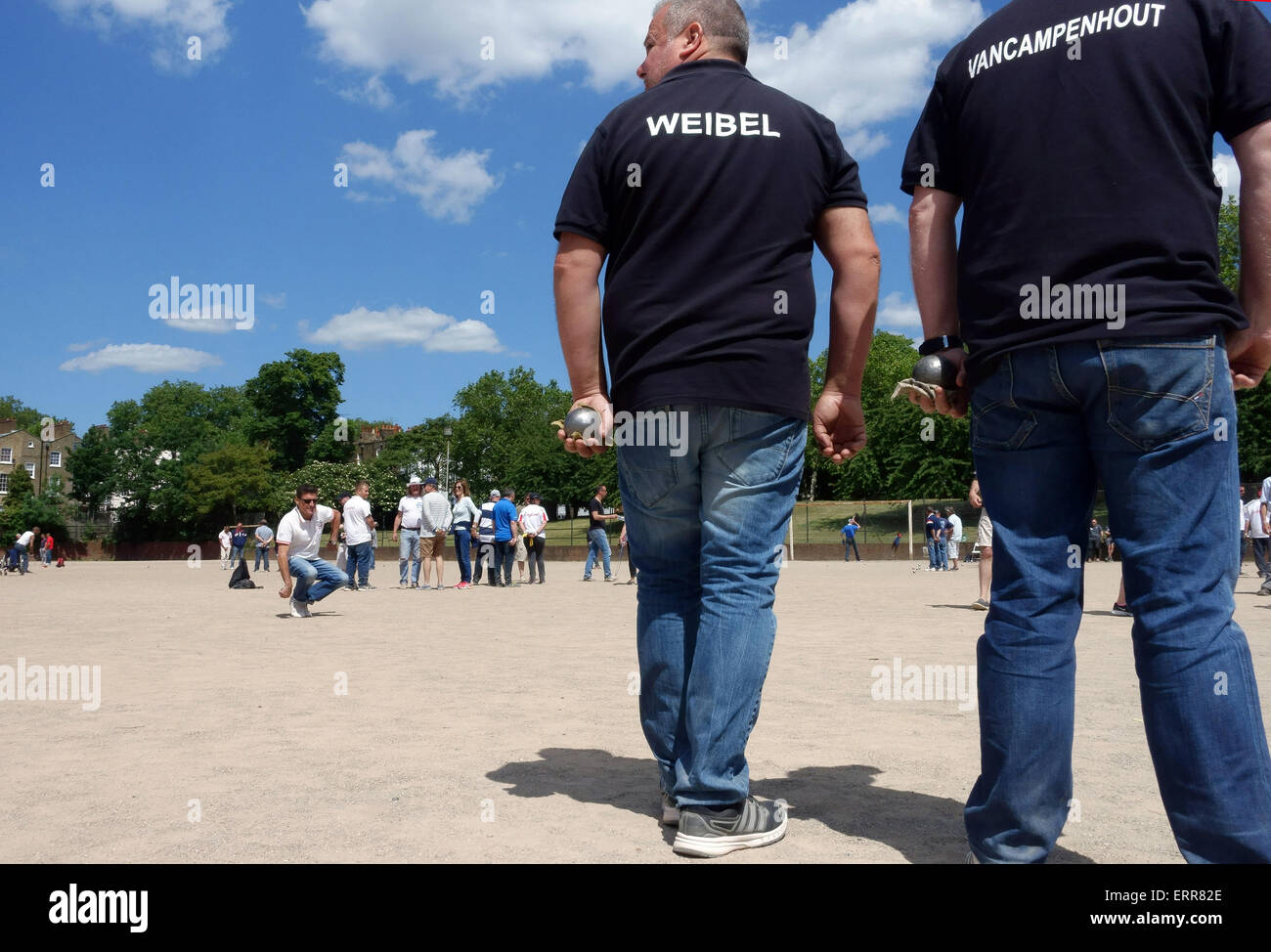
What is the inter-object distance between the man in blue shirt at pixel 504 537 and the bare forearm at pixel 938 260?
1737cm

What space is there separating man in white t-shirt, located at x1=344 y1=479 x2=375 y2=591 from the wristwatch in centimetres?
1564

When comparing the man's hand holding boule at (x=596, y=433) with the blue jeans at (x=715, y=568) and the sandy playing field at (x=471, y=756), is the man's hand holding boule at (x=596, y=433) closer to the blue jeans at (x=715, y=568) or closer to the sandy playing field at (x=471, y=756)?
the blue jeans at (x=715, y=568)

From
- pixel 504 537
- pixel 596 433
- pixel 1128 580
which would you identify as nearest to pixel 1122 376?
pixel 1128 580

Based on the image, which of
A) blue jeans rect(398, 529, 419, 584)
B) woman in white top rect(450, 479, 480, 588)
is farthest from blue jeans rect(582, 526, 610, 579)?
blue jeans rect(398, 529, 419, 584)

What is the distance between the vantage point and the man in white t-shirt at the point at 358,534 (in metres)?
17.9

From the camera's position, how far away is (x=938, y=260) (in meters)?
2.97

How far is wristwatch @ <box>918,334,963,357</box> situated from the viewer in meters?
2.94

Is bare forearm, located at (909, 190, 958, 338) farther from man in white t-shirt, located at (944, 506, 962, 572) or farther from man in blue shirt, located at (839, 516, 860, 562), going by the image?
man in blue shirt, located at (839, 516, 860, 562)

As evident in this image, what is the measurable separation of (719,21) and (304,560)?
1104cm

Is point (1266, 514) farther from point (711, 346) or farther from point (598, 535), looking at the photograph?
point (711, 346)

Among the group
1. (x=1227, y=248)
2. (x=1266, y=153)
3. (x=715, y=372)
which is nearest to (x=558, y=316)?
(x=715, y=372)

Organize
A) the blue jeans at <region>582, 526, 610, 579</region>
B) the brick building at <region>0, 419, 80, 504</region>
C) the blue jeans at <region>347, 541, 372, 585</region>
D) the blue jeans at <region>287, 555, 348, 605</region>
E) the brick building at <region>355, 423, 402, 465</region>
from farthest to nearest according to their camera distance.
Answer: the brick building at <region>355, 423, 402, 465</region>
the brick building at <region>0, 419, 80, 504</region>
the blue jeans at <region>582, 526, 610, 579</region>
the blue jeans at <region>347, 541, 372, 585</region>
the blue jeans at <region>287, 555, 348, 605</region>

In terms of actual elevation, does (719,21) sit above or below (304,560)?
above
